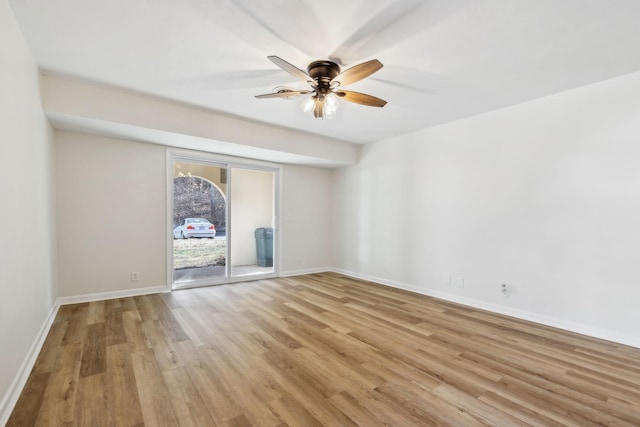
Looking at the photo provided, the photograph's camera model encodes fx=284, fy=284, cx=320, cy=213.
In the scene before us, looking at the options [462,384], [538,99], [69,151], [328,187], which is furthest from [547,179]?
[69,151]

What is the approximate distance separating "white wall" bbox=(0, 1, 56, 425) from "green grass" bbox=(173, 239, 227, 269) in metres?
1.79

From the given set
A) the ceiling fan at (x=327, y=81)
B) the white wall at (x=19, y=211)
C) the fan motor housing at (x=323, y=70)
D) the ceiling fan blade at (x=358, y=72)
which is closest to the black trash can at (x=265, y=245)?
the white wall at (x=19, y=211)

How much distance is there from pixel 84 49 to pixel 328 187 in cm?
451

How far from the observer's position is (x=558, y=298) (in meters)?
3.12

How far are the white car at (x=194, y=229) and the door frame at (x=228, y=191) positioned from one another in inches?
7.5

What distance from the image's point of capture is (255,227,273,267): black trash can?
569cm

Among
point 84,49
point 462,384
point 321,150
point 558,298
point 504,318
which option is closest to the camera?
point 462,384

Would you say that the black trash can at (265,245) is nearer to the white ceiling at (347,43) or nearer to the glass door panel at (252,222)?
the glass door panel at (252,222)

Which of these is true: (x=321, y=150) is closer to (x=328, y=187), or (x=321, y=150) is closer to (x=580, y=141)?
(x=328, y=187)

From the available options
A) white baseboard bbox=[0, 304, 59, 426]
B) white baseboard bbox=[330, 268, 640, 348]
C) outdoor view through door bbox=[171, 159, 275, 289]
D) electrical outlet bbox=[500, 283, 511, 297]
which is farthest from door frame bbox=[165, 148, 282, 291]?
electrical outlet bbox=[500, 283, 511, 297]

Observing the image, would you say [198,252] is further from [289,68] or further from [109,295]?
[289,68]

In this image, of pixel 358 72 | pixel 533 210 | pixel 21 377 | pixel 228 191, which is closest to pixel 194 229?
pixel 228 191

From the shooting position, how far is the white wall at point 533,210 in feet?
9.11

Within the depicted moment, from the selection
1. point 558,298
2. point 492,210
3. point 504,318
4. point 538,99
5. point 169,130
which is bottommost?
point 504,318
